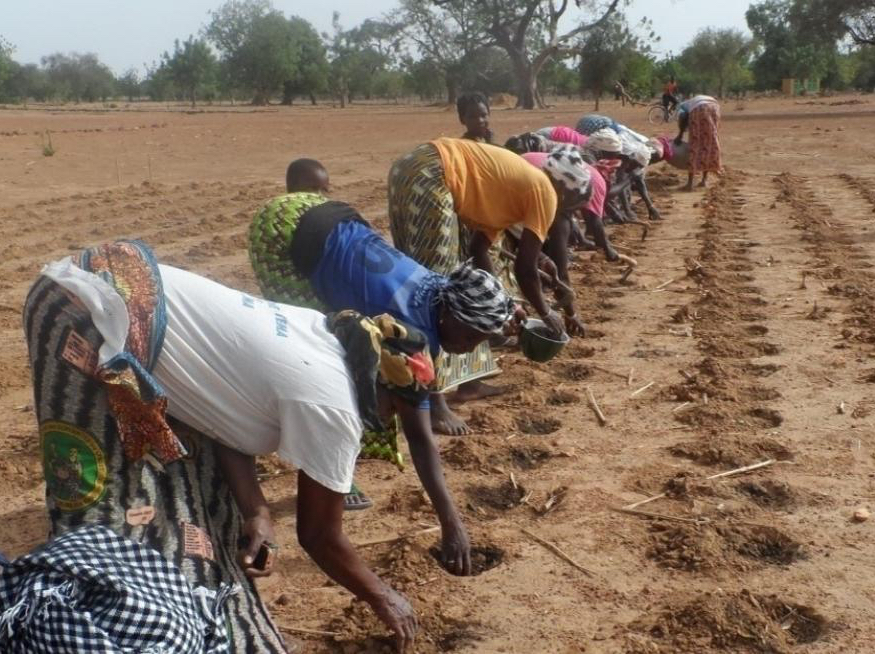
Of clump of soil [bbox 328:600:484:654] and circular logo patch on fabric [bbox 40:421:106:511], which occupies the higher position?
circular logo patch on fabric [bbox 40:421:106:511]

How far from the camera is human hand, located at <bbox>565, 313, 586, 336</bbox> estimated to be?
5.82 metres

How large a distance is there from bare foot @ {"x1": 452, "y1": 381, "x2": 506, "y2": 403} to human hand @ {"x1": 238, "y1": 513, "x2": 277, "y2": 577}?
260 centimetres

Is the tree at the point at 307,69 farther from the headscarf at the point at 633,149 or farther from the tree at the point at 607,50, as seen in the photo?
the headscarf at the point at 633,149

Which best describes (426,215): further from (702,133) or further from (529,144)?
(702,133)

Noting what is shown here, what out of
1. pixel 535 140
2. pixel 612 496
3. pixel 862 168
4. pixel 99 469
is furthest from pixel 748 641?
pixel 862 168

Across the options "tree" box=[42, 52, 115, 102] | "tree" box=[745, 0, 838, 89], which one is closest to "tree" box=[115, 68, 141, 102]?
"tree" box=[42, 52, 115, 102]

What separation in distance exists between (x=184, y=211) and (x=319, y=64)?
54962 millimetres

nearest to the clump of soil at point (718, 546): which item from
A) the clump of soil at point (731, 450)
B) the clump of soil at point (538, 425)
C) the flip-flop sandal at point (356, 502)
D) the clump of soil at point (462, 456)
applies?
the clump of soil at point (731, 450)

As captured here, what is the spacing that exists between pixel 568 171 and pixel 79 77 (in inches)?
3129

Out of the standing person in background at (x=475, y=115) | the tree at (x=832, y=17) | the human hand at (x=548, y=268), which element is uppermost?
the tree at (x=832, y=17)

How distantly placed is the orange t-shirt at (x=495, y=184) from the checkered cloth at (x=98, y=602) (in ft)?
8.48

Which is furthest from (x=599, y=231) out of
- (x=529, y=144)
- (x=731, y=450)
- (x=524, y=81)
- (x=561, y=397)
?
(x=524, y=81)

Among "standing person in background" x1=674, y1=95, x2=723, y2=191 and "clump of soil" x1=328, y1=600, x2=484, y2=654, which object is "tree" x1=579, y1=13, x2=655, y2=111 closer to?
"standing person in background" x1=674, y1=95, x2=723, y2=191

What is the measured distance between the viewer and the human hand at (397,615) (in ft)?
8.39
